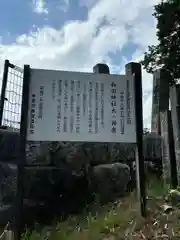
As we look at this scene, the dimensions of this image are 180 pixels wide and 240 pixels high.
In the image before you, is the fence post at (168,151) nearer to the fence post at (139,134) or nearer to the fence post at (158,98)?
the fence post at (139,134)

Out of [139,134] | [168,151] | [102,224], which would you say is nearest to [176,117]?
[168,151]

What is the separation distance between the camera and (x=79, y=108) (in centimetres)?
419

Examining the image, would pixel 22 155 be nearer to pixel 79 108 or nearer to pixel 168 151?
pixel 79 108

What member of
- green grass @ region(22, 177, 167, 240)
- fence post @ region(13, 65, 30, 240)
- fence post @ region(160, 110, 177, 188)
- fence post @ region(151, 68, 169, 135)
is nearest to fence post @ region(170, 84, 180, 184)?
fence post @ region(160, 110, 177, 188)

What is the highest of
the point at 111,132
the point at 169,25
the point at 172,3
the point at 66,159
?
the point at 172,3

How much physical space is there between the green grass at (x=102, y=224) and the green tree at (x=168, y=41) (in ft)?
7.81

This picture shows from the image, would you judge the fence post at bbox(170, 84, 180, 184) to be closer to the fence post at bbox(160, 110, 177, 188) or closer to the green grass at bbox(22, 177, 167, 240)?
the fence post at bbox(160, 110, 177, 188)

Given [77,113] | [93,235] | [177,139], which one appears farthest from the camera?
[177,139]

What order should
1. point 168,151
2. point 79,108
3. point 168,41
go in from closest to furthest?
point 79,108 → point 168,151 → point 168,41

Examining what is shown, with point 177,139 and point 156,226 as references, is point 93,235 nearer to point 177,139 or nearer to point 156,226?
point 156,226

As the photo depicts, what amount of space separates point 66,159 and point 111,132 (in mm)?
1733

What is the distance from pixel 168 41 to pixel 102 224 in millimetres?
3766

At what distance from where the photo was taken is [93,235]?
3619 mm

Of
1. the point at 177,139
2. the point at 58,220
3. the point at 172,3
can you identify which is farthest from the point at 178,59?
the point at 58,220
